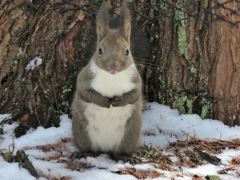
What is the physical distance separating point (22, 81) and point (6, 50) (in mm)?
338

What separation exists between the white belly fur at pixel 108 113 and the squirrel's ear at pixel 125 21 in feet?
0.88

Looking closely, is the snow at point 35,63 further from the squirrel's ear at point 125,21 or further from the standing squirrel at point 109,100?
the squirrel's ear at point 125,21

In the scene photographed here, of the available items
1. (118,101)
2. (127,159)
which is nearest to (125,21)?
(118,101)

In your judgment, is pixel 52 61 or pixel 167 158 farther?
pixel 52 61

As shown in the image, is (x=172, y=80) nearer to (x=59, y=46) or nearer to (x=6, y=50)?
(x=59, y=46)

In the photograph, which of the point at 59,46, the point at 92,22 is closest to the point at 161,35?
the point at 92,22

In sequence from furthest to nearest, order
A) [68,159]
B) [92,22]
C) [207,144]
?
1. [92,22]
2. [207,144]
3. [68,159]

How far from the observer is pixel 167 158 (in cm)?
266

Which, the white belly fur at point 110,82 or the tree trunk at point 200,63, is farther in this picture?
the tree trunk at point 200,63

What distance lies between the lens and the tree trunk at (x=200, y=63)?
122 inches

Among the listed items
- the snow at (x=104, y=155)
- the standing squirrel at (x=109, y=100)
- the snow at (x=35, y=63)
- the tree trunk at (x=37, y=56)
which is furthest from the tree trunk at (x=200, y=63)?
the snow at (x=35, y=63)

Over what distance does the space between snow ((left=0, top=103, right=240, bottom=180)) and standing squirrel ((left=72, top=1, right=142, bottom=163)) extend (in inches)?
5.9

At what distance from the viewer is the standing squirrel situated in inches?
99.9

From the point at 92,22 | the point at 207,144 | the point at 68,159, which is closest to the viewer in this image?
the point at 68,159
